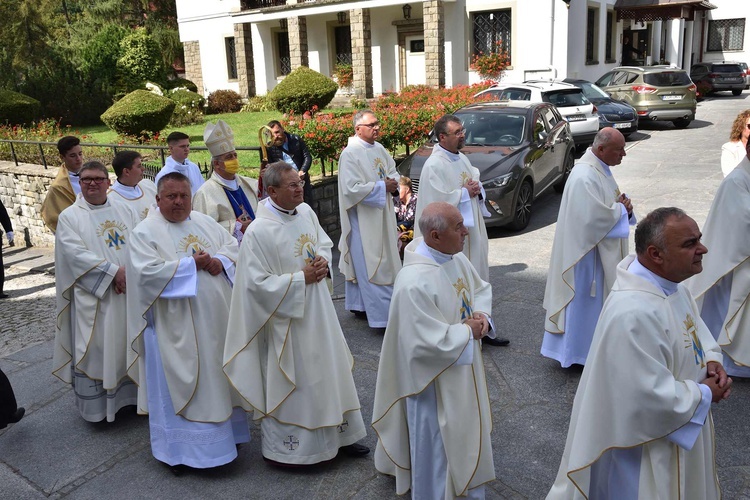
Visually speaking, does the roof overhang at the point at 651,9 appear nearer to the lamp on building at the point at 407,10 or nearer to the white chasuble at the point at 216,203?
the lamp on building at the point at 407,10

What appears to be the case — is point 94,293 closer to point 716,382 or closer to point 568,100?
point 716,382

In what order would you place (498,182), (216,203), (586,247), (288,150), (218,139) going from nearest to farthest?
(586,247) < (216,203) < (218,139) < (288,150) < (498,182)

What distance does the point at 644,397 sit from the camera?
2.85m

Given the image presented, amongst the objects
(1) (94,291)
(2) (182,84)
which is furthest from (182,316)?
(2) (182,84)

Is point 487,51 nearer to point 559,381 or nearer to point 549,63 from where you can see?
point 549,63

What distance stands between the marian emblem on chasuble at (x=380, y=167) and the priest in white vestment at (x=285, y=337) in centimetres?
249

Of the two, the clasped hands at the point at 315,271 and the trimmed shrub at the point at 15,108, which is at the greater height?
the trimmed shrub at the point at 15,108

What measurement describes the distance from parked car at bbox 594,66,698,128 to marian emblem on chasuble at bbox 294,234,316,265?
1711cm

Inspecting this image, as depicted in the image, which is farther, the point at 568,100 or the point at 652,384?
the point at 568,100

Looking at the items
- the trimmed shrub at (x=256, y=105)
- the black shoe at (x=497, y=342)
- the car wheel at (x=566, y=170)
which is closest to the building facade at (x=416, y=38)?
the trimmed shrub at (x=256, y=105)

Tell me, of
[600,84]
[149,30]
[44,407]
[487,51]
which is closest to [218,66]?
[149,30]

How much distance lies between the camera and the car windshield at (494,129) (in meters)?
10.8

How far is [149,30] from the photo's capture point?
36062 mm

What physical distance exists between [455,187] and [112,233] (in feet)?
10.00
